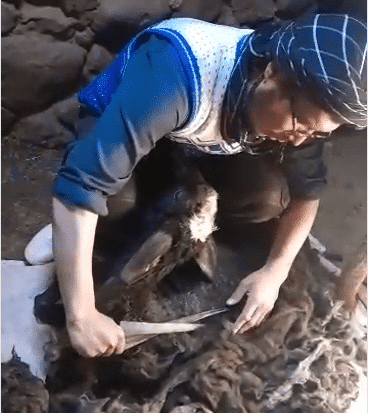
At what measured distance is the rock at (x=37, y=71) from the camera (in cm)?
93

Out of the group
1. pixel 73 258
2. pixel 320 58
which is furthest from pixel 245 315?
pixel 320 58

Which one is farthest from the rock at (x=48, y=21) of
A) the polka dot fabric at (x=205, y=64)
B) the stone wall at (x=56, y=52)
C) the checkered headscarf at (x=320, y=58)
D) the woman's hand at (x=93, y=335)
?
the woman's hand at (x=93, y=335)

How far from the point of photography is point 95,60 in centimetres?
94

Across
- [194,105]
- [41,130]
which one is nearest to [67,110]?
[41,130]

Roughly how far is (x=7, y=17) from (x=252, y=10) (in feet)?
0.97

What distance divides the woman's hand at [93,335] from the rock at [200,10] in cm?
38

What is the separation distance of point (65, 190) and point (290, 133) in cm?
28

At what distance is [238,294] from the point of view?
0.97 metres

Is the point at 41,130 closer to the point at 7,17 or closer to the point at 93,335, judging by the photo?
the point at 7,17

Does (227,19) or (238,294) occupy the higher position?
(227,19)

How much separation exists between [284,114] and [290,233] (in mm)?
149

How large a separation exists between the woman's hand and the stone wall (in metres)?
0.21

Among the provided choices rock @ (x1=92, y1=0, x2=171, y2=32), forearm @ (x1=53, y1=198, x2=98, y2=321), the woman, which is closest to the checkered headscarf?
the woman

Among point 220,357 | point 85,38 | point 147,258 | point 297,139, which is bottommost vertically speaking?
point 220,357
